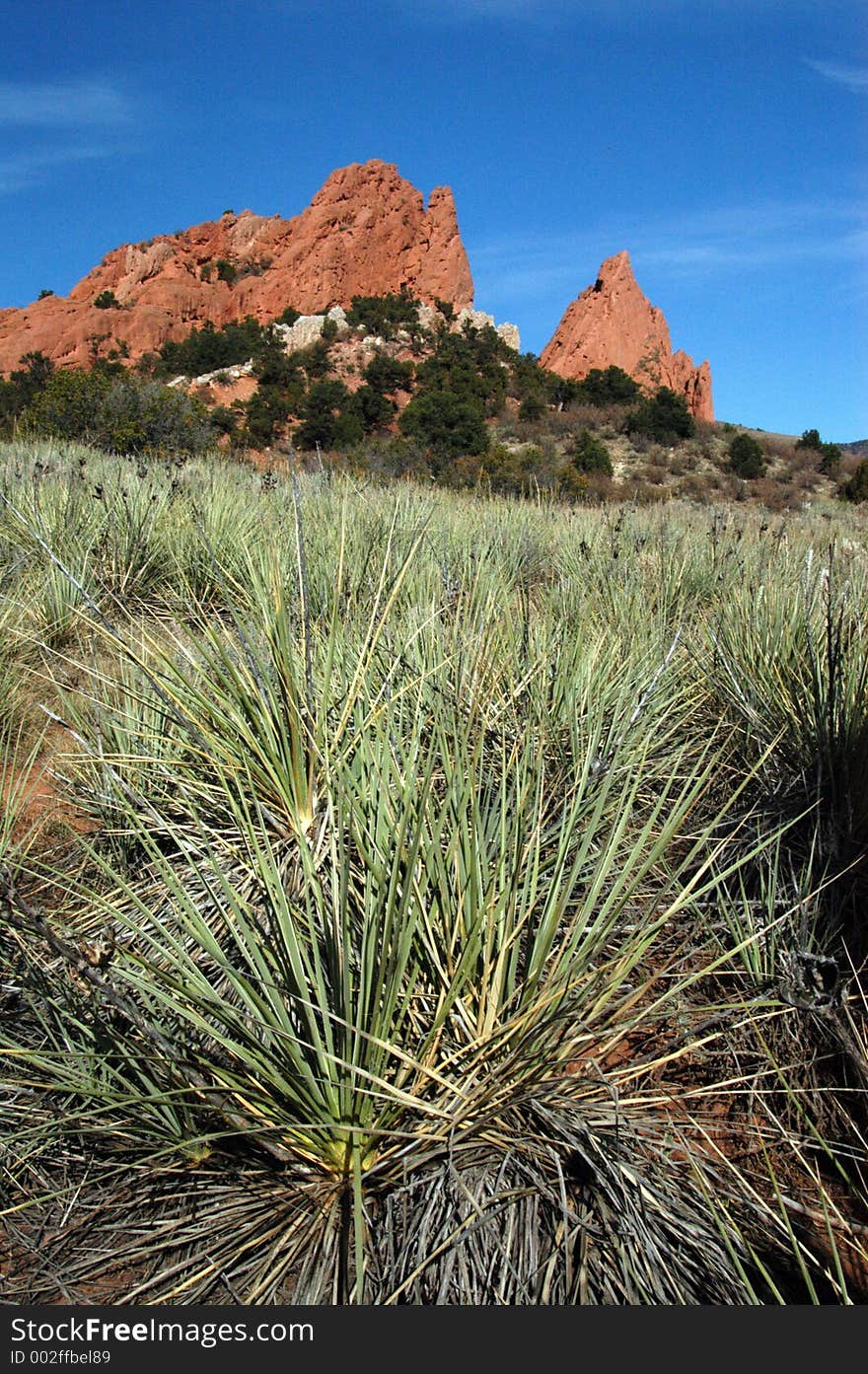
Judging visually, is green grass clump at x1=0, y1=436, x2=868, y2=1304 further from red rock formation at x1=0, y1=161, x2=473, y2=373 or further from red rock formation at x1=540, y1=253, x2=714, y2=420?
red rock formation at x1=0, y1=161, x2=473, y2=373

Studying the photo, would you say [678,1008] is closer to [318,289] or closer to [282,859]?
[282,859]

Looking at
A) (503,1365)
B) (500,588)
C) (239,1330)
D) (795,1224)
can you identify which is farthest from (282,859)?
(500,588)

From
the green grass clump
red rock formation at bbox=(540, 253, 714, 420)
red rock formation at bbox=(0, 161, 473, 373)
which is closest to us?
the green grass clump

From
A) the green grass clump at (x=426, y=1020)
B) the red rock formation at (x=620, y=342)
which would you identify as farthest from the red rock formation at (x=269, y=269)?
the green grass clump at (x=426, y=1020)

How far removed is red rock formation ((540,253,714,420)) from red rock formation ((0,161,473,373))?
12.3 meters

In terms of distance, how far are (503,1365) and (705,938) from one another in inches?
45.2

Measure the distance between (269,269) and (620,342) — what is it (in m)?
→ 30.0

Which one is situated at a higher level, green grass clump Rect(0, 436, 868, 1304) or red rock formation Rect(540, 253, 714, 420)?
red rock formation Rect(540, 253, 714, 420)

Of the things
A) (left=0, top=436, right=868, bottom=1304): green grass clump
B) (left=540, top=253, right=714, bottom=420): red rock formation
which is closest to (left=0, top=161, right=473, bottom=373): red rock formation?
(left=540, top=253, right=714, bottom=420): red rock formation

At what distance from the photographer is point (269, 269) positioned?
6291 cm

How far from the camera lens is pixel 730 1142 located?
4.95ft

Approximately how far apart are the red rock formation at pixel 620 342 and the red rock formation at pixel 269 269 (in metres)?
12.3

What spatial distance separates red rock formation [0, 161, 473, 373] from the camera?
5358 cm

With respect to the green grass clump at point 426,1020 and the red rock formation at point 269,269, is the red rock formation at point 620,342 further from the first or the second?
the green grass clump at point 426,1020
